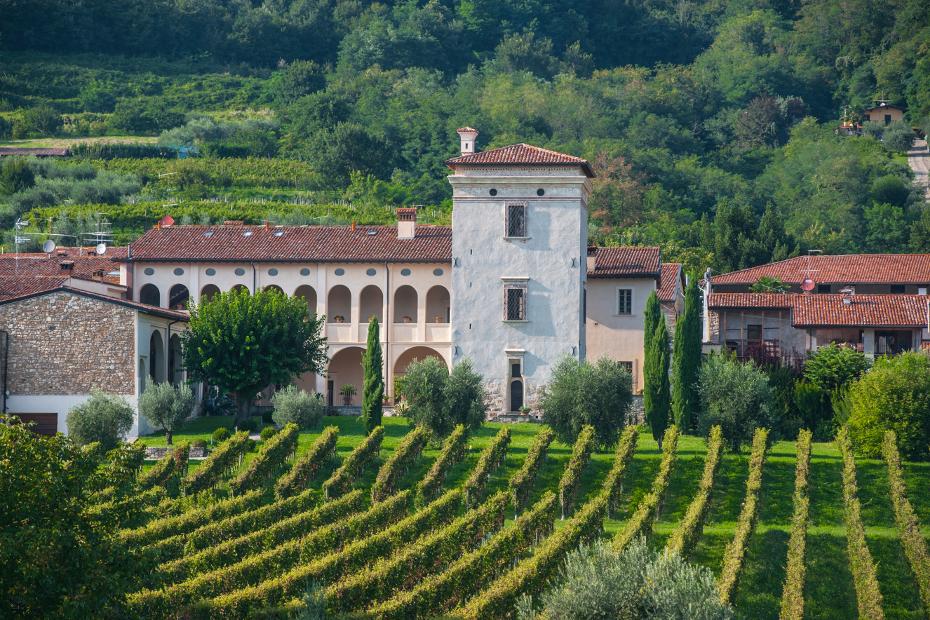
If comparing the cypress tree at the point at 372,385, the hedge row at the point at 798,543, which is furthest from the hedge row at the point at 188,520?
the hedge row at the point at 798,543

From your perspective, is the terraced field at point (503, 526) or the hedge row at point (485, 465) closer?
the terraced field at point (503, 526)

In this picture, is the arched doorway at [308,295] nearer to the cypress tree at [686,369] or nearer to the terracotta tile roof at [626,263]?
the terracotta tile roof at [626,263]

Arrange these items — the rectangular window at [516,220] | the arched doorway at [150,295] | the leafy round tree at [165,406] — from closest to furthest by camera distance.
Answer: the leafy round tree at [165,406]
the rectangular window at [516,220]
the arched doorway at [150,295]

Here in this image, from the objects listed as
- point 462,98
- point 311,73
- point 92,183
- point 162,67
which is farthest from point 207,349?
point 162,67

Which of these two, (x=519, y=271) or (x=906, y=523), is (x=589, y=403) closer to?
(x=519, y=271)

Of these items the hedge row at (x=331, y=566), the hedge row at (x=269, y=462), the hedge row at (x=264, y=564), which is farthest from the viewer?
the hedge row at (x=269, y=462)

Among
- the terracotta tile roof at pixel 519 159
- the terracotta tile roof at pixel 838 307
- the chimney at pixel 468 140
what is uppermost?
the chimney at pixel 468 140

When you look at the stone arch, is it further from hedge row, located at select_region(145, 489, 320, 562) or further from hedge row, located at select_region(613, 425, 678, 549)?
hedge row, located at select_region(145, 489, 320, 562)

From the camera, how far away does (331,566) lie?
115ft

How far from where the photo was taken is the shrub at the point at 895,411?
47.9 metres

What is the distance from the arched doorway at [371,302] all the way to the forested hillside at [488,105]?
19.7 meters

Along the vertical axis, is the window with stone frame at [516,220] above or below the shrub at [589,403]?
above

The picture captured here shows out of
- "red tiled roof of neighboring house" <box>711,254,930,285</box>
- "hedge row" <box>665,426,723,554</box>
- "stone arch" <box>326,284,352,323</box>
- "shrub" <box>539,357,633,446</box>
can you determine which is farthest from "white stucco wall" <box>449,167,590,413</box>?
"red tiled roof of neighboring house" <box>711,254,930,285</box>

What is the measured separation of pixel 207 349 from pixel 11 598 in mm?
24048
